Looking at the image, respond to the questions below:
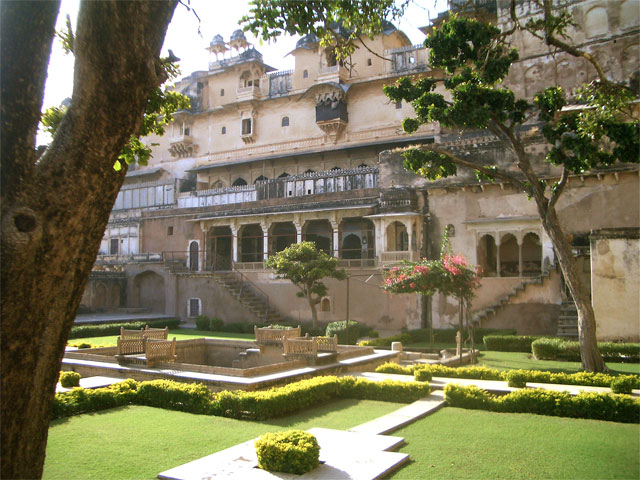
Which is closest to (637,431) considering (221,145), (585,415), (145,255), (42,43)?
(585,415)

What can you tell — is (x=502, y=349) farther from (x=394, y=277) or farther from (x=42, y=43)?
(x=42, y=43)

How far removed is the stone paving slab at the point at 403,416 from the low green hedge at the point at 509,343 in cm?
864

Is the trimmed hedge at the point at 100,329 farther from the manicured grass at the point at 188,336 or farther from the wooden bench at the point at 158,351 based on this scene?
the wooden bench at the point at 158,351

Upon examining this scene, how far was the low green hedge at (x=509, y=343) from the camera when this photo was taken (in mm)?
18828

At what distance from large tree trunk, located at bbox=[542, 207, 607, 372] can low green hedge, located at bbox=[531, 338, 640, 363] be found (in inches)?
101

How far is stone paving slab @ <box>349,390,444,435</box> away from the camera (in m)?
8.68

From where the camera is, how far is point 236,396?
989 centimetres

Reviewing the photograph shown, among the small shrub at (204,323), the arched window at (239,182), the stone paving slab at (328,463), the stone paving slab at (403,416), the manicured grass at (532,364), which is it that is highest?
the arched window at (239,182)

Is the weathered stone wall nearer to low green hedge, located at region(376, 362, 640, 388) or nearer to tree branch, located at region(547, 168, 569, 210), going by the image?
tree branch, located at region(547, 168, 569, 210)

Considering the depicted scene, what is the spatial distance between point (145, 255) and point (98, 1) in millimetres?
34600

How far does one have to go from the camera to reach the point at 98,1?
3629mm

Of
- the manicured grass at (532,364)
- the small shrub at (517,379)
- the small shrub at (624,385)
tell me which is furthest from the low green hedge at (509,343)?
the small shrub at (624,385)

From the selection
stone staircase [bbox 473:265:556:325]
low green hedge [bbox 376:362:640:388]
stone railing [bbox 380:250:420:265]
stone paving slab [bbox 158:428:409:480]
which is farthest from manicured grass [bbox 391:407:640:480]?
stone railing [bbox 380:250:420:265]

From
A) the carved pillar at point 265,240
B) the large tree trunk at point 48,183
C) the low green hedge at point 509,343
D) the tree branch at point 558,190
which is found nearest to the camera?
the large tree trunk at point 48,183
